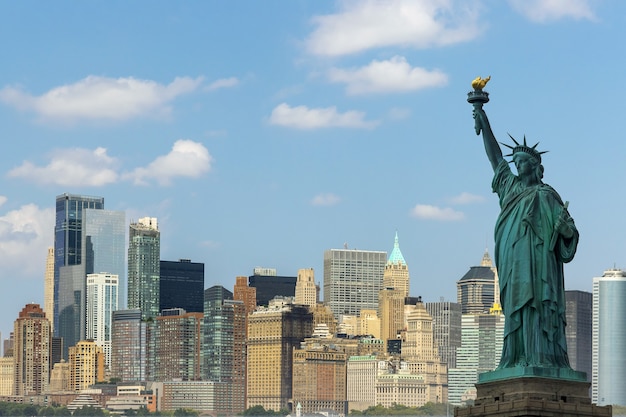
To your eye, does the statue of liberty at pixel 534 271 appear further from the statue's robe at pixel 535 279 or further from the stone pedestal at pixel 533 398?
the stone pedestal at pixel 533 398

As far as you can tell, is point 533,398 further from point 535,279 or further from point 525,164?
point 525,164

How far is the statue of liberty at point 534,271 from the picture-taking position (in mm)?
32500

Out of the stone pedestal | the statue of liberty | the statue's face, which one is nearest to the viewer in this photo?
the stone pedestal

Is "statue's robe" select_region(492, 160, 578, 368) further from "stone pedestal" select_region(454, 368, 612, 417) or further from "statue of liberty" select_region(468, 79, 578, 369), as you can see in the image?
"stone pedestal" select_region(454, 368, 612, 417)

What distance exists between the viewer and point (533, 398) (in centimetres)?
3159

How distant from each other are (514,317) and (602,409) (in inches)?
84.4

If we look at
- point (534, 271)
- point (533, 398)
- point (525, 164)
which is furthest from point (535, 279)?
point (533, 398)

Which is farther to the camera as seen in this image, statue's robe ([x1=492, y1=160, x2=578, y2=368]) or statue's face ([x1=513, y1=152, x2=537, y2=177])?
statue's face ([x1=513, y1=152, x2=537, y2=177])

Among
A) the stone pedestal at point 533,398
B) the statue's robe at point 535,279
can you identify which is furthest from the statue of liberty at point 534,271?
the stone pedestal at point 533,398

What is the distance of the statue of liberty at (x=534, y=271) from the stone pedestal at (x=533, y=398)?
33cm

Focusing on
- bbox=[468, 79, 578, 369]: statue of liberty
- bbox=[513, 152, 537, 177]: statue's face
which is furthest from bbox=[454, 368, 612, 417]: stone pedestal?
bbox=[513, 152, 537, 177]: statue's face

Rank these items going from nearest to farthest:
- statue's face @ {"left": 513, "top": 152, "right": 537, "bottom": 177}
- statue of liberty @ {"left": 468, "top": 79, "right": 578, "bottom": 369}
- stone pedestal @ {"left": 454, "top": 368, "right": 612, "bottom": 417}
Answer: stone pedestal @ {"left": 454, "top": 368, "right": 612, "bottom": 417} → statue of liberty @ {"left": 468, "top": 79, "right": 578, "bottom": 369} → statue's face @ {"left": 513, "top": 152, "right": 537, "bottom": 177}

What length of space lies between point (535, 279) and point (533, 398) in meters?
2.12

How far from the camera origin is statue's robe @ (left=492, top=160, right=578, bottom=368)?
32.5 m
